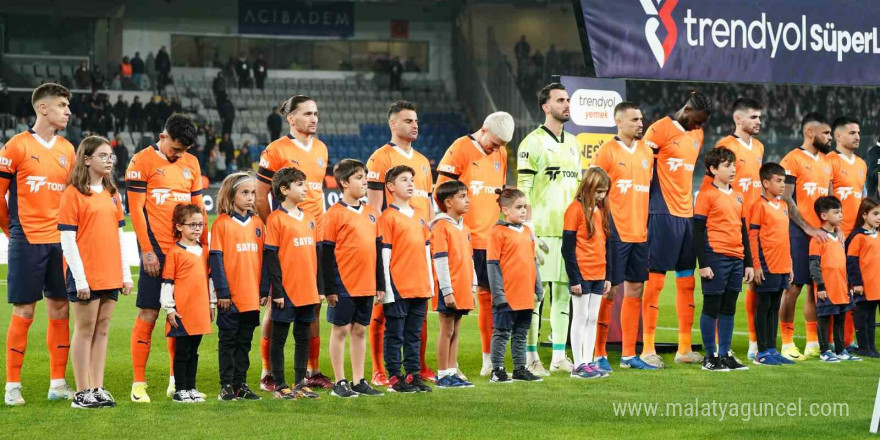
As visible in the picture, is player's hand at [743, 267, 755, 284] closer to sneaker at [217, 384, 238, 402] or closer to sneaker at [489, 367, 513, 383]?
sneaker at [489, 367, 513, 383]

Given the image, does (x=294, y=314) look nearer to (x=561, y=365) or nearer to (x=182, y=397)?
(x=182, y=397)

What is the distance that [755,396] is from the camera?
8281mm

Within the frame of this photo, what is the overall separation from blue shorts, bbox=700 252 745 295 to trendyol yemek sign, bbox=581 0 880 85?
1.64 meters

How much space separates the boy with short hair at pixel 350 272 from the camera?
27.3 feet

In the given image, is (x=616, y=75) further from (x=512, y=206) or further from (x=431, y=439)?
(x=431, y=439)

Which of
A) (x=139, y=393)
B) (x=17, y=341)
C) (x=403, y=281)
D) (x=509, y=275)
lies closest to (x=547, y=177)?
(x=509, y=275)

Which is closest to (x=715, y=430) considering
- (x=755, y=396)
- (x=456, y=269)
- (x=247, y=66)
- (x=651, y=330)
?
(x=755, y=396)

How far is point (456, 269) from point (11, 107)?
85.8ft

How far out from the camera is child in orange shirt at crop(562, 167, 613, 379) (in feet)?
30.6

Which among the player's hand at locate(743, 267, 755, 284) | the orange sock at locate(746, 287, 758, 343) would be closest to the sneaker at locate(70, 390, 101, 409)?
the player's hand at locate(743, 267, 755, 284)

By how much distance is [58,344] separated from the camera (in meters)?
8.09

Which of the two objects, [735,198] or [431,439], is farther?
[735,198]

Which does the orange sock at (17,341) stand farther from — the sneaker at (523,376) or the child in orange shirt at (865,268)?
the child in orange shirt at (865,268)

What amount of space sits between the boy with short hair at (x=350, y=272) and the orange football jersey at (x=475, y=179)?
1.26 metres
